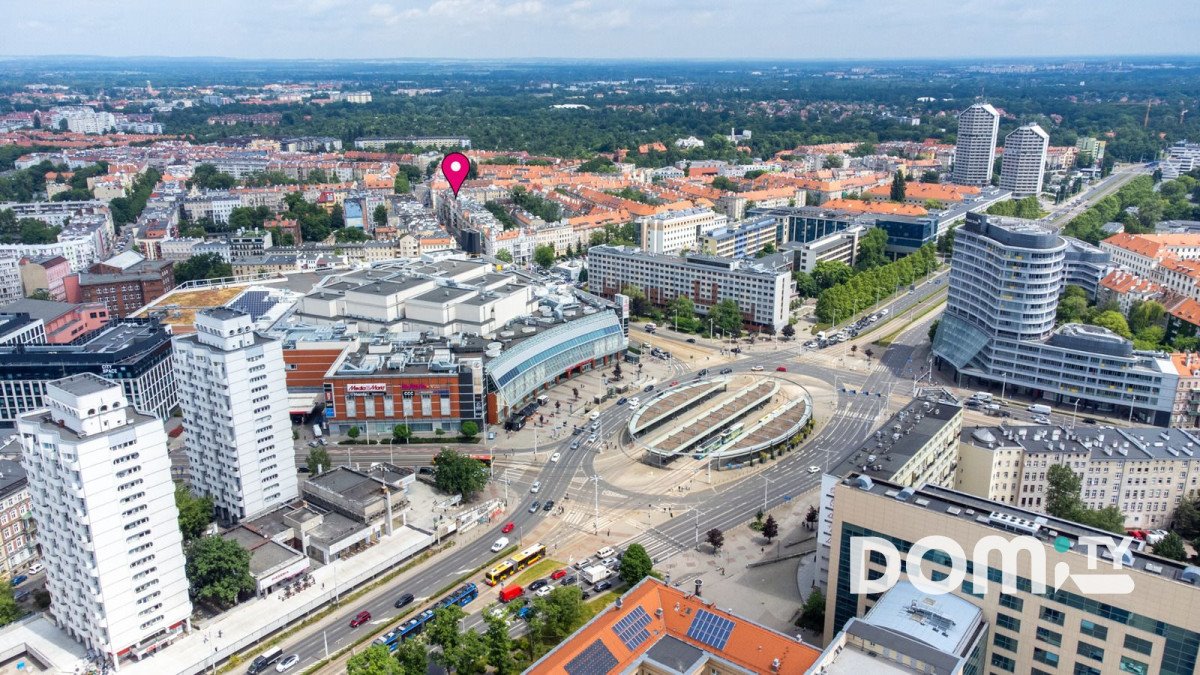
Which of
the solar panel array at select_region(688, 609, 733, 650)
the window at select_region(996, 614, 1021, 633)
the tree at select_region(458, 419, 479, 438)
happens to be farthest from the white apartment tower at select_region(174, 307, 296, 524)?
the window at select_region(996, 614, 1021, 633)

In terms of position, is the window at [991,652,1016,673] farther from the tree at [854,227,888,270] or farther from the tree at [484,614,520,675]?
the tree at [854,227,888,270]

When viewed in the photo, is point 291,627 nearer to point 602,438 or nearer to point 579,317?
point 602,438

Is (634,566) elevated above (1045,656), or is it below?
below

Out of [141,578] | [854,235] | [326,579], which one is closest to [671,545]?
[326,579]

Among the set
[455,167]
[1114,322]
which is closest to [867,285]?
[1114,322]

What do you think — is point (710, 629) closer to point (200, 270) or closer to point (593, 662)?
point (593, 662)

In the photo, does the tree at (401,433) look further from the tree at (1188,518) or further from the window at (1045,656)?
the tree at (1188,518)

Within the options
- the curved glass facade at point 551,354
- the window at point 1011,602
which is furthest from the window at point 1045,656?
the curved glass facade at point 551,354
